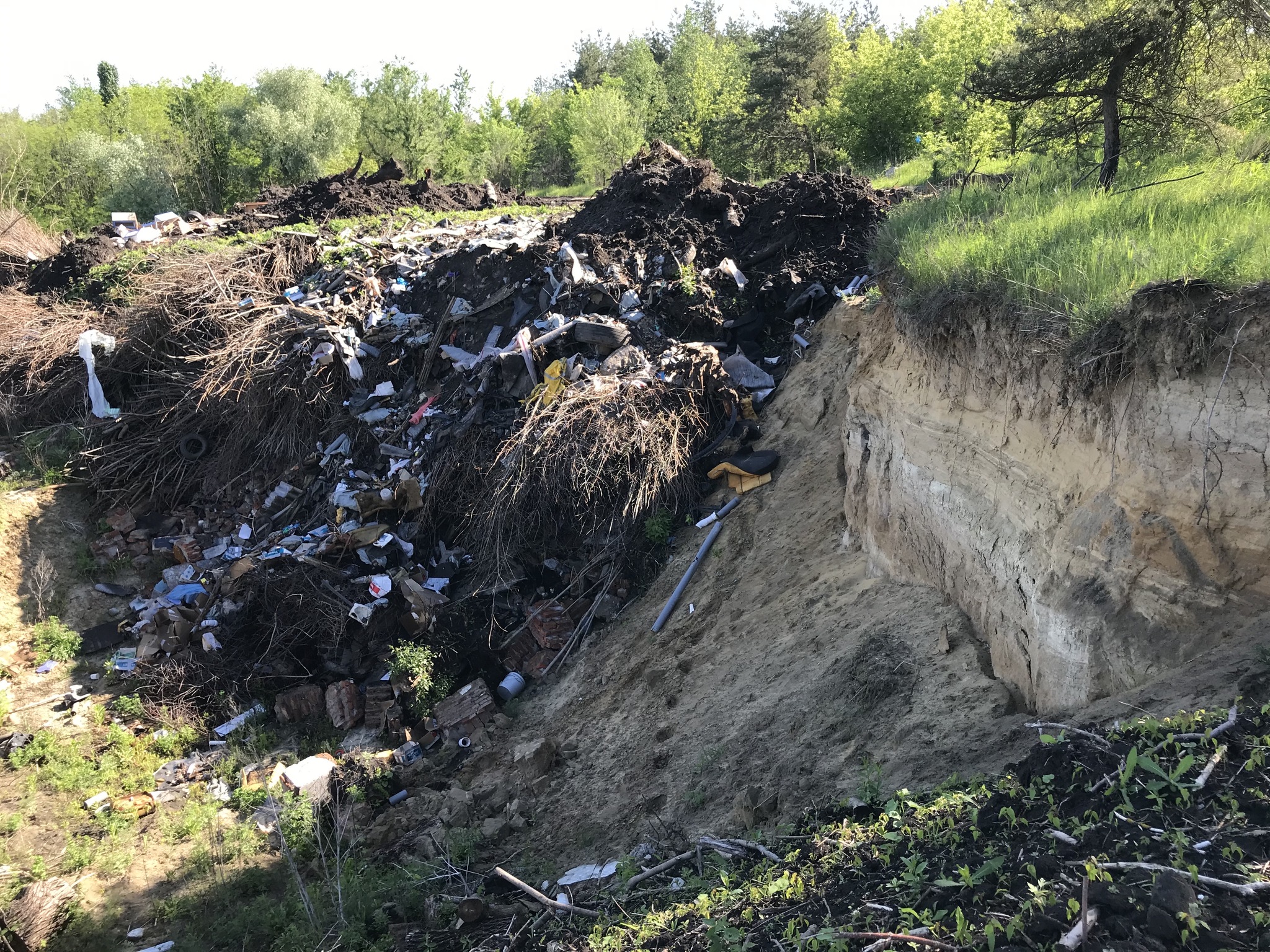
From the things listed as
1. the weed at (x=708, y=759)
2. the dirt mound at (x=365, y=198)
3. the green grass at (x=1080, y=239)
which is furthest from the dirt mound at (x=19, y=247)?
the green grass at (x=1080, y=239)

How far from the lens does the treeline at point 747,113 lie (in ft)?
20.6

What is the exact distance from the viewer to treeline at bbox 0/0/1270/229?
6.27 m

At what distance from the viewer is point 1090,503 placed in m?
4.01

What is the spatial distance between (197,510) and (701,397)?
7.23 metres

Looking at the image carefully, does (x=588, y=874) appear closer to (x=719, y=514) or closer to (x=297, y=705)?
(x=719, y=514)

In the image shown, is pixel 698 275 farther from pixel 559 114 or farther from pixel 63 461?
pixel 559 114

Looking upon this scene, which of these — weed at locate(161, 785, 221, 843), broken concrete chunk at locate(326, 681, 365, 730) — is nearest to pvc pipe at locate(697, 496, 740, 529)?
broken concrete chunk at locate(326, 681, 365, 730)

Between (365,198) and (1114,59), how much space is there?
46.2ft

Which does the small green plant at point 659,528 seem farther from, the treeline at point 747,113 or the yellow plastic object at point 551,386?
the treeline at point 747,113

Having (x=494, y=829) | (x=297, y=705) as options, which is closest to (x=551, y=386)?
(x=297, y=705)

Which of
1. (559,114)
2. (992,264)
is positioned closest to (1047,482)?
(992,264)

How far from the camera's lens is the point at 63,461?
1127cm

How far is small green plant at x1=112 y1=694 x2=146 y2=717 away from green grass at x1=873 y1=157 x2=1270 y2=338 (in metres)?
8.33

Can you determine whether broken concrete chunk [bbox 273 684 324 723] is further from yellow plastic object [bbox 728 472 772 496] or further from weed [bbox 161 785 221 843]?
yellow plastic object [bbox 728 472 772 496]
